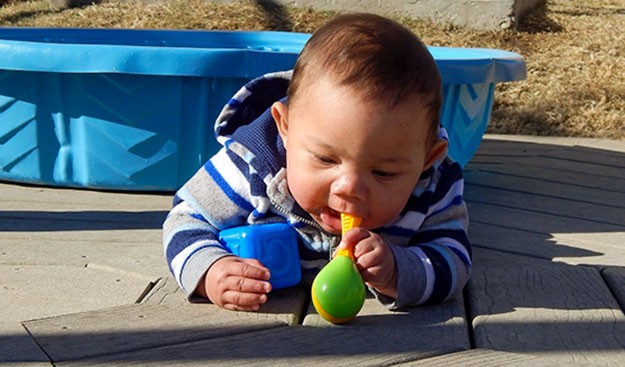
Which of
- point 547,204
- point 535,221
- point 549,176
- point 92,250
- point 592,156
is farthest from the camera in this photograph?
point 592,156

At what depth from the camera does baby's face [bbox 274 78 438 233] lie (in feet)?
5.09

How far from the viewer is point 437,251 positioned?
1.77 meters

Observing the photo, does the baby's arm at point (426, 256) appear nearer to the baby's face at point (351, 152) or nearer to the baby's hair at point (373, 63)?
the baby's face at point (351, 152)

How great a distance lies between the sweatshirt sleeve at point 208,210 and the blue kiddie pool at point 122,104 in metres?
0.77

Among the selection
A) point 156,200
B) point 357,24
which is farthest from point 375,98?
point 156,200

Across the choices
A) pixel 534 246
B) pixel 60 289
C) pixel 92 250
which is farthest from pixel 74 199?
pixel 534 246

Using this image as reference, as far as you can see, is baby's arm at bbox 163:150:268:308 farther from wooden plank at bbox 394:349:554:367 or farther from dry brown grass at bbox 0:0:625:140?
dry brown grass at bbox 0:0:625:140

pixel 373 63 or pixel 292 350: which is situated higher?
pixel 373 63

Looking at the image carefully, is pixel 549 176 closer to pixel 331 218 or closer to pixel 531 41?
pixel 331 218

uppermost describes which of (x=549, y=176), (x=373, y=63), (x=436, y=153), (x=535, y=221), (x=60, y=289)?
(x=373, y=63)

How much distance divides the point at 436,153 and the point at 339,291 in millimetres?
363

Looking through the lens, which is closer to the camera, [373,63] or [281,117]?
[373,63]

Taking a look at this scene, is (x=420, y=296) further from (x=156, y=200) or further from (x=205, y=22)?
(x=205, y=22)

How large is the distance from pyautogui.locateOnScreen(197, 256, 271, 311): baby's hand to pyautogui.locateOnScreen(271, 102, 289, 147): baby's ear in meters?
0.25
